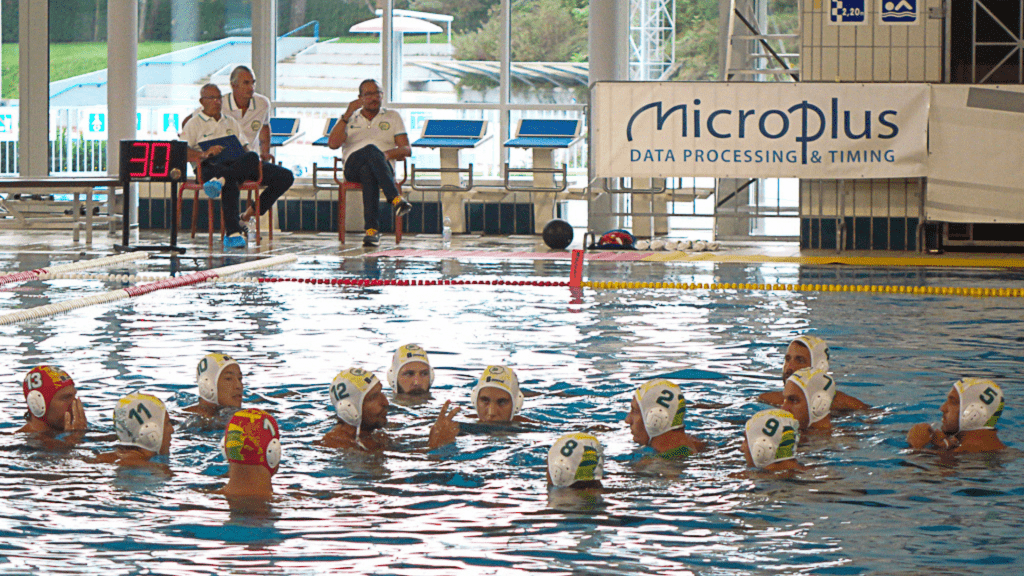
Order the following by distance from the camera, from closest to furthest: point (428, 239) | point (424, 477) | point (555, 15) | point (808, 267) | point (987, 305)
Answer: point (424, 477) < point (987, 305) < point (808, 267) < point (428, 239) < point (555, 15)

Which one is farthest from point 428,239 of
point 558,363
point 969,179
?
point 558,363

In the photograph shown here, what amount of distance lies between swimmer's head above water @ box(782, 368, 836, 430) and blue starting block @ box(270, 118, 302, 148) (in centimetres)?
1276

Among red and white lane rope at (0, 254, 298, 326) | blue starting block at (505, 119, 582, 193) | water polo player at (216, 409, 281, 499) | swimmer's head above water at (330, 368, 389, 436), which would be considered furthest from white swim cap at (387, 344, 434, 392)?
blue starting block at (505, 119, 582, 193)

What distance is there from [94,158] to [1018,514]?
16.9 m

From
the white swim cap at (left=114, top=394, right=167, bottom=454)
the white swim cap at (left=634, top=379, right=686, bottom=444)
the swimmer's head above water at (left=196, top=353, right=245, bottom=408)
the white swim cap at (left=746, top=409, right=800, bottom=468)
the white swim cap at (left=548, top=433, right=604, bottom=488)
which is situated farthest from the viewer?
the swimmer's head above water at (left=196, top=353, right=245, bottom=408)

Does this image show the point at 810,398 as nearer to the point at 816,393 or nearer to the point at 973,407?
the point at 816,393

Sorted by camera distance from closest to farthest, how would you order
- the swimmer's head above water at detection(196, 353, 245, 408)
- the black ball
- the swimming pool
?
the swimming pool → the swimmer's head above water at detection(196, 353, 245, 408) → the black ball

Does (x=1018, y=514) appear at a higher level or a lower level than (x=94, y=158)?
lower

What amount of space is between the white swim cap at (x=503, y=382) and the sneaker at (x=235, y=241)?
9030 mm

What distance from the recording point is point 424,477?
16.7 ft

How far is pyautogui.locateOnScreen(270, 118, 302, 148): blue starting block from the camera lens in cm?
1783

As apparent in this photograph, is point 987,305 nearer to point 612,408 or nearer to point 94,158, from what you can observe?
point 612,408

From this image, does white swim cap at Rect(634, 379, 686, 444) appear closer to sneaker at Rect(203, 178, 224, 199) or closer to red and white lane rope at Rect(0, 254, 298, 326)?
red and white lane rope at Rect(0, 254, 298, 326)

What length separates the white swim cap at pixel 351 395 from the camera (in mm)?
5641
